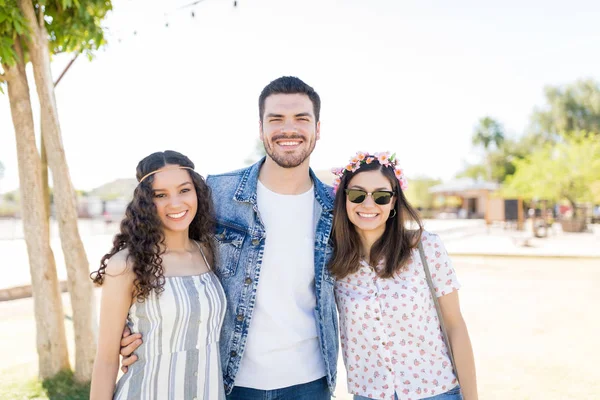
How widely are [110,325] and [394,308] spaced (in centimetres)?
132

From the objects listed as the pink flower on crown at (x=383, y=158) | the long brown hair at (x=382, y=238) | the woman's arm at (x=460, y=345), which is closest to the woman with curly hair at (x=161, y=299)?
the long brown hair at (x=382, y=238)

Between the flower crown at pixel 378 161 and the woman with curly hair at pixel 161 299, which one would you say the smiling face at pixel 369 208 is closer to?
the flower crown at pixel 378 161

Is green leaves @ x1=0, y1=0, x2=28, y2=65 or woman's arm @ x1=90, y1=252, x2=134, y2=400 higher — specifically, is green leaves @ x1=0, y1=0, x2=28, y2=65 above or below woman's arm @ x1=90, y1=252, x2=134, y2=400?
above

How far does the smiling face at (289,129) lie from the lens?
2748mm

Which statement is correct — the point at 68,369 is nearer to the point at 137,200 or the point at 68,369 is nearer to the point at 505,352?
the point at 137,200

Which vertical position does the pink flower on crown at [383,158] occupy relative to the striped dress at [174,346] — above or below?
above

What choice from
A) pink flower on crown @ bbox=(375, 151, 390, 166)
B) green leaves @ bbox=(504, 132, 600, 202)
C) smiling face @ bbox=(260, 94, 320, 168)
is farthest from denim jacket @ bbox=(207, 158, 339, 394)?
green leaves @ bbox=(504, 132, 600, 202)

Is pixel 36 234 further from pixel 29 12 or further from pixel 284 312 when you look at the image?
pixel 284 312

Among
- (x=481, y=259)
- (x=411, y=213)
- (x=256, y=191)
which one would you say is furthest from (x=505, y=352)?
(x=481, y=259)

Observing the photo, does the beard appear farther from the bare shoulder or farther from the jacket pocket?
the bare shoulder

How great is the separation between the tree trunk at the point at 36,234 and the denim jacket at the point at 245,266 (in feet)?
9.25

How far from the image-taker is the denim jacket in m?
2.49

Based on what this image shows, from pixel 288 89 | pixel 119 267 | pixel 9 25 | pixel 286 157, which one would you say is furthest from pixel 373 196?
pixel 9 25

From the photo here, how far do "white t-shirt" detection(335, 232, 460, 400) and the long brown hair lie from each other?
0.19ft
